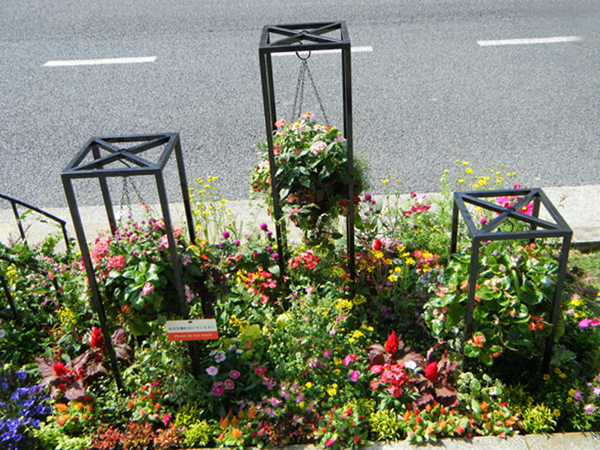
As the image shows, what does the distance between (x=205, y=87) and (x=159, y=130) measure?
1.20 m

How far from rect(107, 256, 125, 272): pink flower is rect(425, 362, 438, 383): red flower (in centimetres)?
175

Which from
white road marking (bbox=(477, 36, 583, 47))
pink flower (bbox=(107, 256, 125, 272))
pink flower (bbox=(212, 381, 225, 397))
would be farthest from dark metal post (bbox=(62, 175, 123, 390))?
white road marking (bbox=(477, 36, 583, 47))

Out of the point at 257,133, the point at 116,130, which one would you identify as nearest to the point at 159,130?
the point at 116,130

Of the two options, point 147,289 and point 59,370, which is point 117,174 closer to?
point 147,289

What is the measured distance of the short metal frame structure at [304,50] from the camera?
3031 millimetres

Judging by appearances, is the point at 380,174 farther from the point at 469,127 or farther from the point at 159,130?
the point at 159,130

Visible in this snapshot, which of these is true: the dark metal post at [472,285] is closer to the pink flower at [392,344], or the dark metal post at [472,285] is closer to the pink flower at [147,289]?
the pink flower at [392,344]

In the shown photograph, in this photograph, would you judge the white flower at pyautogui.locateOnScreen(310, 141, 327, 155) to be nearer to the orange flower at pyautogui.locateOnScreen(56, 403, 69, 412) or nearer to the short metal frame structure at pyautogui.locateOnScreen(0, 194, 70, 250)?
the short metal frame structure at pyautogui.locateOnScreen(0, 194, 70, 250)

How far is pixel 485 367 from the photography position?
3.17 metres

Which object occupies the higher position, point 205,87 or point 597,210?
point 205,87

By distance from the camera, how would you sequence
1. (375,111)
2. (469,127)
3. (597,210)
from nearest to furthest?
(597,210) < (469,127) < (375,111)

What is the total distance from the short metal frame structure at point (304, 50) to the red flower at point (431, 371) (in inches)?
37.2

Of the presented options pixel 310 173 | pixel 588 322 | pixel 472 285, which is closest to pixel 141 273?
pixel 310 173

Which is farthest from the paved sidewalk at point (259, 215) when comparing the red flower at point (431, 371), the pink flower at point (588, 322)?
the red flower at point (431, 371)
